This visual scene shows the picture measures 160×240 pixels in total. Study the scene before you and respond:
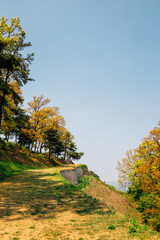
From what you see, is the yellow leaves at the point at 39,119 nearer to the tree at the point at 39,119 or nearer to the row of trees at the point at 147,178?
the tree at the point at 39,119

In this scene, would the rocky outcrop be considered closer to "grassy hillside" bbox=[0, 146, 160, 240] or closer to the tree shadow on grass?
the tree shadow on grass

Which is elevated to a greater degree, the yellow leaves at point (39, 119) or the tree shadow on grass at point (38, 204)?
the yellow leaves at point (39, 119)

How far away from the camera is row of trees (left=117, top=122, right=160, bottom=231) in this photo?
21.1m

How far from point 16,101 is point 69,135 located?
4697cm

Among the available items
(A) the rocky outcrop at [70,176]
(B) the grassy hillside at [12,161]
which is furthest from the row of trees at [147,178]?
(B) the grassy hillside at [12,161]

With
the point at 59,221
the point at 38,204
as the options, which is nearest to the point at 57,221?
Result: the point at 59,221

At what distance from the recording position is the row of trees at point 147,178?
2105cm

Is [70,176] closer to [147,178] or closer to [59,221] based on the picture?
[147,178]

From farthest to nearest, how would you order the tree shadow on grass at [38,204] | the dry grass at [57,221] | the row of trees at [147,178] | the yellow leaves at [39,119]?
the yellow leaves at [39,119]
the row of trees at [147,178]
the tree shadow on grass at [38,204]
the dry grass at [57,221]

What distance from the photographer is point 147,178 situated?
955 inches

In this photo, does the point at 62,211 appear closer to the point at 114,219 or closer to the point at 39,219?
the point at 39,219

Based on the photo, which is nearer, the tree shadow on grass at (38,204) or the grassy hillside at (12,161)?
the tree shadow on grass at (38,204)

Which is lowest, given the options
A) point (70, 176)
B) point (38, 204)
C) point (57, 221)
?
point (70, 176)

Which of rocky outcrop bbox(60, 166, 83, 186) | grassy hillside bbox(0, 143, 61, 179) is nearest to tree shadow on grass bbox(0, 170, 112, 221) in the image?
grassy hillside bbox(0, 143, 61, 179)
